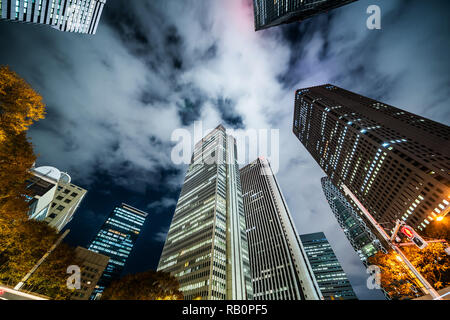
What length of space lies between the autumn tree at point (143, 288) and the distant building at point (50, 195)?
1835cm

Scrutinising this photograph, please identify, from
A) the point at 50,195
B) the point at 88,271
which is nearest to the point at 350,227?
the point at 88,271

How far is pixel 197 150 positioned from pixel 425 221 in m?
134

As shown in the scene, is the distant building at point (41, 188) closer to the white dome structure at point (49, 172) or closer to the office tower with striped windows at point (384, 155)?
the white dome structure at point (49, 172)

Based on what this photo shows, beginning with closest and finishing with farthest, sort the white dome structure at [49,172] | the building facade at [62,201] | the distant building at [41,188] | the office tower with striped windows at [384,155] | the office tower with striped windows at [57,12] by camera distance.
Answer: the distant building at [41,188] < the office tower with striped windows at [57,12] < the white dome structure at [49,172] < the building facade at [62,201] < the office tower with striped windows at [384,155]

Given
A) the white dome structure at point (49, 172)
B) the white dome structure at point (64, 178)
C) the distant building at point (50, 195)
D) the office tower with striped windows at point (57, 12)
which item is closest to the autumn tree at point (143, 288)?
the distant building at point (50, 195)

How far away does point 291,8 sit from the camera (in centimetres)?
5716

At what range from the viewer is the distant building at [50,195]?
42094 mm

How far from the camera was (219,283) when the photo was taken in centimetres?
5894

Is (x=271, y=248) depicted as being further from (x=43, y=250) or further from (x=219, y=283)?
(x=43, y=250)

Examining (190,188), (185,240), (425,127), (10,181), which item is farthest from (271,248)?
(10,181)
